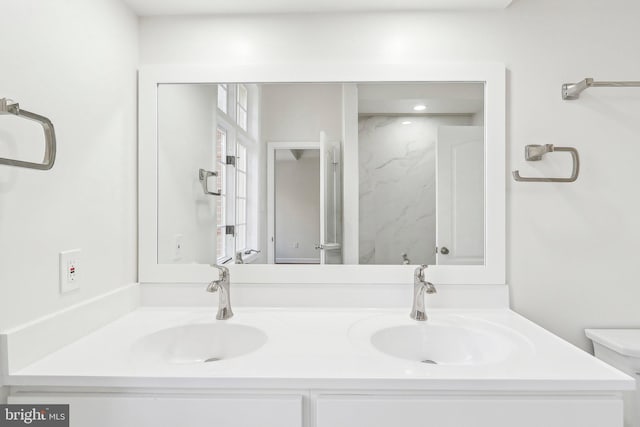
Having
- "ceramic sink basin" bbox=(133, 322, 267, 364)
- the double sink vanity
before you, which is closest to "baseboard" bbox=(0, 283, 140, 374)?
the double sink vanity

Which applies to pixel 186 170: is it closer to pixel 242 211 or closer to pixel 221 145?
pixel 221 145

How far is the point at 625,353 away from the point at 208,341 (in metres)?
1.46

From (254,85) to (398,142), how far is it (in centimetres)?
63

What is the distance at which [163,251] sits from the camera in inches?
53.1

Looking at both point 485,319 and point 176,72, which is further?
point 176,72

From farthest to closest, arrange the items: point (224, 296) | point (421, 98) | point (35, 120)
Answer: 1. point (421, 98)
2. point (224, 296)
3. point (35, 120)

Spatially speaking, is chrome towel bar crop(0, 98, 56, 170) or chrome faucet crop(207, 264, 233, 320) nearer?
chrome towel bar crop(0, 98, 56, 170)

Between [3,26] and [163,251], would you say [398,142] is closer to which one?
[163,251]

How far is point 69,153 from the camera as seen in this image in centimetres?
99

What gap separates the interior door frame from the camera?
134 centimetres

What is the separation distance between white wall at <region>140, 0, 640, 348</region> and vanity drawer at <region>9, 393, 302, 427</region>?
103cm

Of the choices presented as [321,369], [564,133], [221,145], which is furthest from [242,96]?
[564,133]

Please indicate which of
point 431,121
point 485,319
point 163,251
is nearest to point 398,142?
point 431,121

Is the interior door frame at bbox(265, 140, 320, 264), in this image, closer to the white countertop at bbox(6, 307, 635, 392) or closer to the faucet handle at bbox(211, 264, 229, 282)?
the faucet handle at bbox(211, 264, 229, 282)
